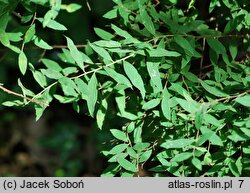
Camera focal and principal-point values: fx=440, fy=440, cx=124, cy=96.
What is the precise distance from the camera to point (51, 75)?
156cm

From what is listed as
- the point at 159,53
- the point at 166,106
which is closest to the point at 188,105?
the point at 166,106

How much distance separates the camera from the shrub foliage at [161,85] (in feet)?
4.79

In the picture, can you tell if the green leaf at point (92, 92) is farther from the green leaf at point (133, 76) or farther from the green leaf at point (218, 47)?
the green leaf at point (218, 47)

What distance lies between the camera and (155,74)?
147cm

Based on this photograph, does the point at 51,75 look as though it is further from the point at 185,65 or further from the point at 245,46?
the point at 245,46

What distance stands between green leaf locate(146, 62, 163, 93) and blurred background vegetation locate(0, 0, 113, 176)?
1.34m

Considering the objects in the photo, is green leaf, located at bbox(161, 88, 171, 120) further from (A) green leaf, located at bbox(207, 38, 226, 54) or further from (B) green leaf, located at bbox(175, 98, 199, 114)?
(A) green leaf, located at bbox(207, 38, 226, 54)

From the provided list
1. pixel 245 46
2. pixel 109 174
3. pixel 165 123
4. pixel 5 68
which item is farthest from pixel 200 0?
pixel 5 68

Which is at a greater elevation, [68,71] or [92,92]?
[68,71]

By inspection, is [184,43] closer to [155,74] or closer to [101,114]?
[155,74]

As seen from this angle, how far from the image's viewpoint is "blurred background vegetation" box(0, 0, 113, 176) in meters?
3.04

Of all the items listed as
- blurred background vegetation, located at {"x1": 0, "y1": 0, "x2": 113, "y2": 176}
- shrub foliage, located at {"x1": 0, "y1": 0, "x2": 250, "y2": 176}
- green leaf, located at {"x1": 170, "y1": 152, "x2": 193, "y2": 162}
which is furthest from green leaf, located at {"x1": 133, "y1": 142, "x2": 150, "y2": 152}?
blurred background vegetation, located at {"x1": 0, "y1": 0, "x2": 113, "y2": 176}

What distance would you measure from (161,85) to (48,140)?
1857 mm

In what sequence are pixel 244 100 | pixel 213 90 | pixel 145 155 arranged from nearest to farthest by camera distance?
pixel 244 100, pixel 213 90, pixel 145 155
